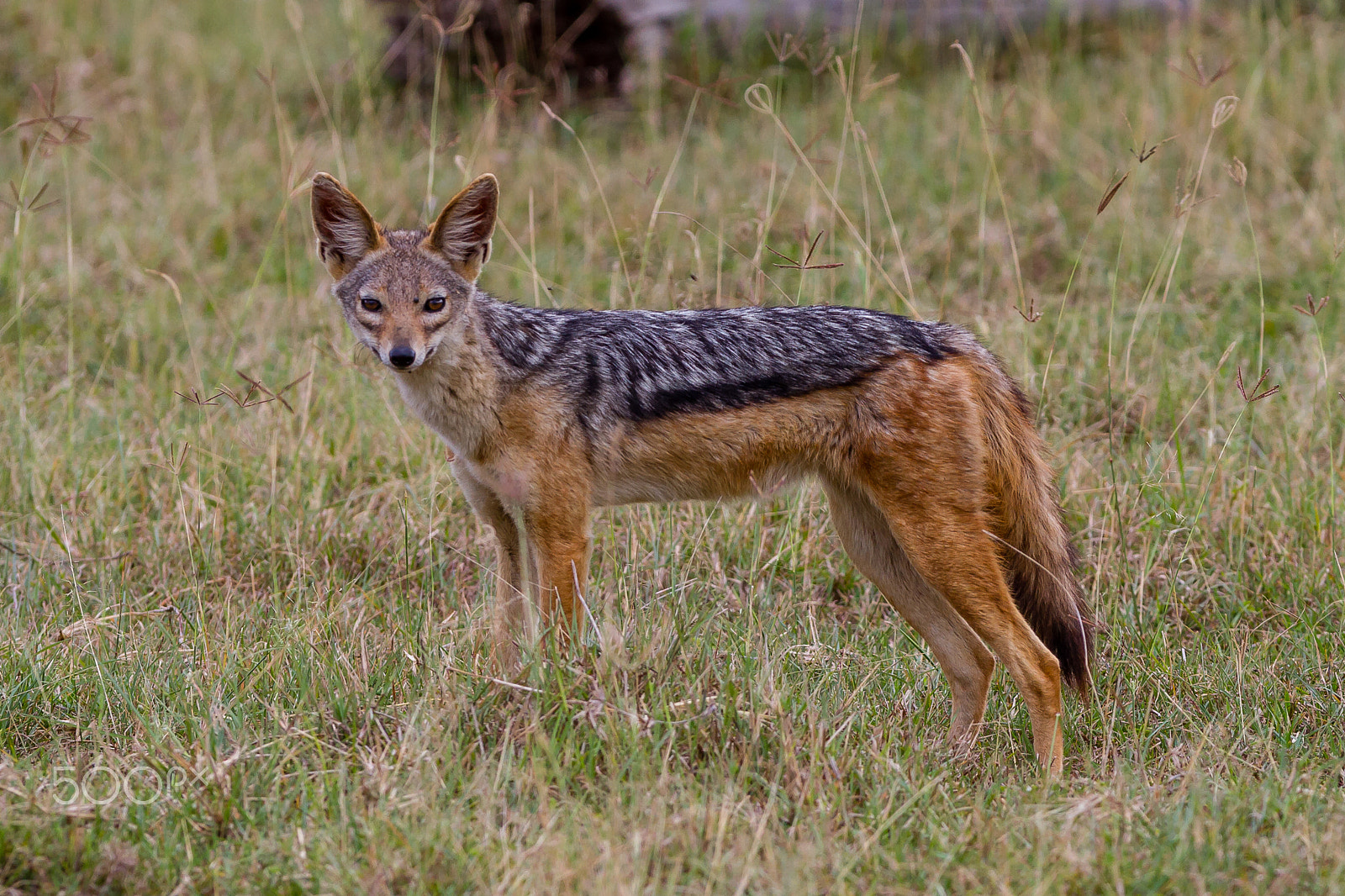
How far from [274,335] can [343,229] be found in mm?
2860

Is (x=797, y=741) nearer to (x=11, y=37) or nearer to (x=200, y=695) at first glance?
(x=200, y=695)

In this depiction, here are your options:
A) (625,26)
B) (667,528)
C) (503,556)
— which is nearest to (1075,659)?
(667,528)

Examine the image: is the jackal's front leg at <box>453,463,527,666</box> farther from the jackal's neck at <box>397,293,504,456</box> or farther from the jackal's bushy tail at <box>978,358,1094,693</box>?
the jackal's bushy tail at <box>978,358,1094,693</box>

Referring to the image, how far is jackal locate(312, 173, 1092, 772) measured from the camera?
14.7 ft

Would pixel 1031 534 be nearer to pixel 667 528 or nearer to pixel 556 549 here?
pixel 667 528

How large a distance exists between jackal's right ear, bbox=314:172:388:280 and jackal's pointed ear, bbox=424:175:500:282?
220mm

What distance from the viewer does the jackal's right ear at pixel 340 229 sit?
15.3 feet

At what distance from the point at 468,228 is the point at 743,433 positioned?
4.08 feet

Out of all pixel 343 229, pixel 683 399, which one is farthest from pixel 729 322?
pixel 343 229
